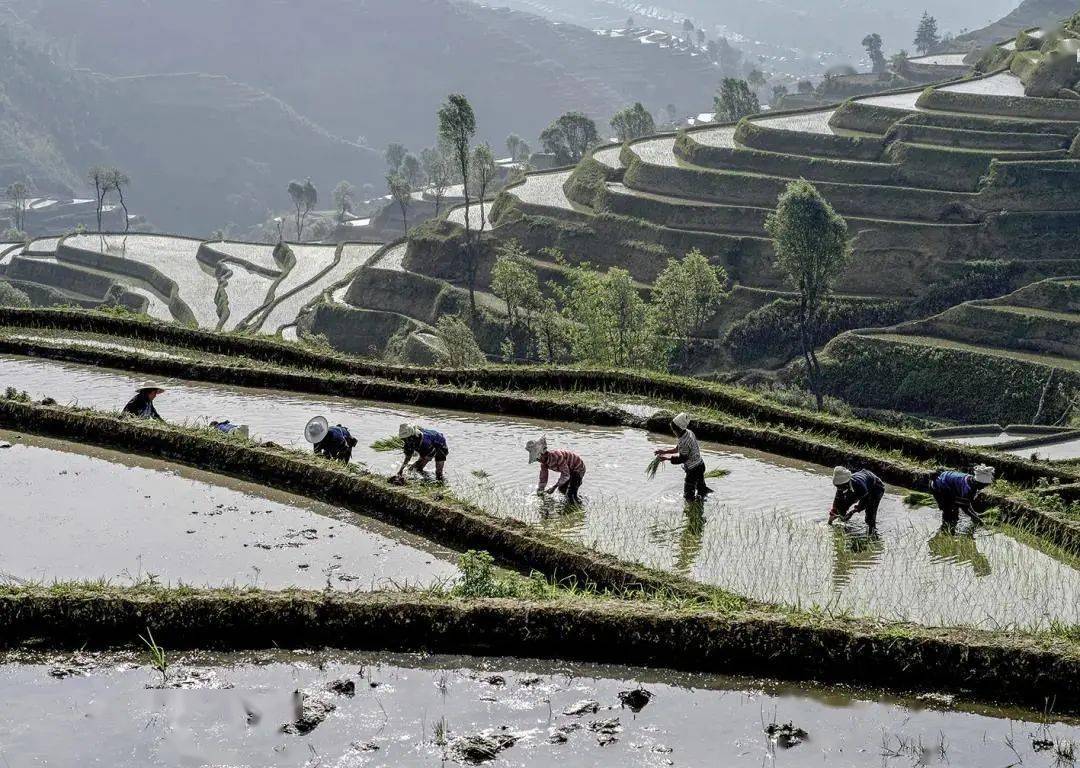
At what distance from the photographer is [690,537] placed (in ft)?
48.2

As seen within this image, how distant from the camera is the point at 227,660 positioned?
10781 mm

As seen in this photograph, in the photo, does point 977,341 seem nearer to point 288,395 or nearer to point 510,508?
point 288,395

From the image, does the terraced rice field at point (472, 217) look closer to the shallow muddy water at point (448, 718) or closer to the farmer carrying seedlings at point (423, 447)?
the farmer carrying seedlings at point (423, 447)

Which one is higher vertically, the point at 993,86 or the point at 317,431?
the point at 993,86

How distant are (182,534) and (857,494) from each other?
796 cm

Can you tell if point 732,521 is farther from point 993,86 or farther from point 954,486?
point 993,86

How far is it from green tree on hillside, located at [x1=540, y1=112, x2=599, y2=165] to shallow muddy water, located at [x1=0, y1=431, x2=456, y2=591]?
12415 cm

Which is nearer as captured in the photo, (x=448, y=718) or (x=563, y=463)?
(x=448, y=718)

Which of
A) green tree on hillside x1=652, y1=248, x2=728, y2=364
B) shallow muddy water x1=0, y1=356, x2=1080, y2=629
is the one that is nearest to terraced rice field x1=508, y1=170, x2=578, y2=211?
green tree on hillside x1=652, y1=248, x2=728, y2=364

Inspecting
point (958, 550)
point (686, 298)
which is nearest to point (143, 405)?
point (958, 550)

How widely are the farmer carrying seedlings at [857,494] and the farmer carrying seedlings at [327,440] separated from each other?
652 centimetres

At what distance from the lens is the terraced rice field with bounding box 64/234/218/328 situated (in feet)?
303

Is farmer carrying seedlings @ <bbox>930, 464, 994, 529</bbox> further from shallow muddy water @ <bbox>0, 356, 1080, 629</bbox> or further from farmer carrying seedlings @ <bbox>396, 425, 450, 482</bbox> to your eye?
farmer carrying seedlings @ <bbox>396, 425, 450, 482</bbox>

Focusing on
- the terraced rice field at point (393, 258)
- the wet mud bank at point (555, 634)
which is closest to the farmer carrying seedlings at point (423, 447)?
the wet mud bank at point (555, 634)
